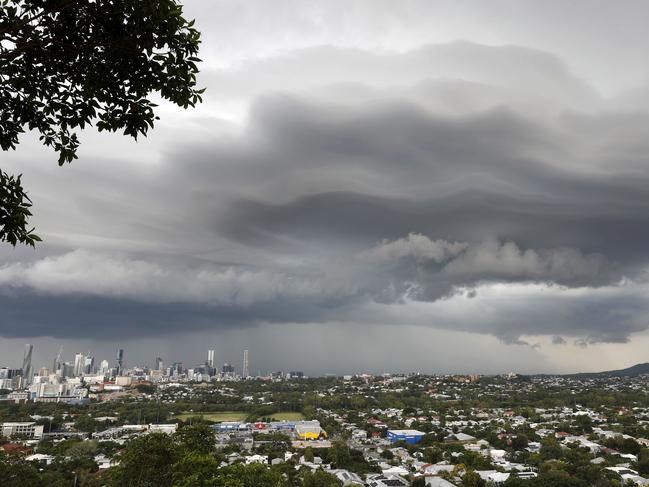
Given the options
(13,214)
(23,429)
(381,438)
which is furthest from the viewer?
(23,429)

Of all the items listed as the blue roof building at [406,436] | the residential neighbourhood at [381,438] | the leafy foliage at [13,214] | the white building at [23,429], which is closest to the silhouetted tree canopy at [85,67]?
the leafy foliage at [13,214]

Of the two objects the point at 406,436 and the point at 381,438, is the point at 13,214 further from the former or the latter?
the point at 381,438

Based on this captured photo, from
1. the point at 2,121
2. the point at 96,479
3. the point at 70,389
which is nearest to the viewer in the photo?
the point at 2,121

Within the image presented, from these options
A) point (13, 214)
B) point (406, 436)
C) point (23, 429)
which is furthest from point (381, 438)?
point (13, 214)

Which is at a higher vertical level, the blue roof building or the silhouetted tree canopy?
the silhouetted tree canopy

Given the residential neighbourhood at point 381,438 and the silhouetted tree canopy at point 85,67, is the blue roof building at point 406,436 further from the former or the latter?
the silhouetted tree canopy at point 85,67

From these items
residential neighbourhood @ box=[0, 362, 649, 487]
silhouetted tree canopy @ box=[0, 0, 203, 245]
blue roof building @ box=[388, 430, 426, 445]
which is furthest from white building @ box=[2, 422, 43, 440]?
silhouetted tree canopy @ box=[0, 0, 203, 245]

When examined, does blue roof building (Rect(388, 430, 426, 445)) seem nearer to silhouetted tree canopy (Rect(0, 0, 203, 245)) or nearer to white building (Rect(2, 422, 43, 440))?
white building (Rect(2, 422, 43, 440))

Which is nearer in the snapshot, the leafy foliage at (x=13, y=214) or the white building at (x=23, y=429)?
the leafy foliage at (x=13, y=214)

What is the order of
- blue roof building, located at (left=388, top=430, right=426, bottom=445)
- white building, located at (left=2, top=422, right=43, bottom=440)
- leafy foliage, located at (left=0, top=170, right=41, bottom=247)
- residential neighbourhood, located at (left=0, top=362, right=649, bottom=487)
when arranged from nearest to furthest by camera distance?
leafy foliage, located at (left=0, top=170, right=41, bottom=247), residential neighbourhood, located at (left=0, top=362, right=649, bottom=487), blue roof building, located at (left=388, top=430, right=426, bottom=445), white building, located at (left=2, top=422, right=43, bottom=440)

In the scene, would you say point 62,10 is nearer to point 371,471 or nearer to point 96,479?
point 96,479

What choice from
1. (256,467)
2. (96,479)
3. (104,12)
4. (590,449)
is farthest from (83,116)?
(590,449)
